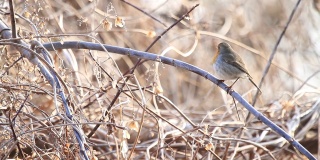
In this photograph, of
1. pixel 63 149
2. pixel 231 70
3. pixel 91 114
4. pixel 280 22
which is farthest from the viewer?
pixel 280 22

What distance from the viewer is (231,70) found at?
357 centimetres

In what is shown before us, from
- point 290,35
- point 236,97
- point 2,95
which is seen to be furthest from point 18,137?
point 290,35

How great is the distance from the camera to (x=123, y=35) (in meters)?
6.35

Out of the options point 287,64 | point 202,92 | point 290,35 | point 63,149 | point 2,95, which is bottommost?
point 63,149

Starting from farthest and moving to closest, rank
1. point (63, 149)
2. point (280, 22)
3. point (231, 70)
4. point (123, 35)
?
point (280, 22), point (123, 35), point (231, 70), point (63, 149)

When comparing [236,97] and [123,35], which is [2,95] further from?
[123,35]

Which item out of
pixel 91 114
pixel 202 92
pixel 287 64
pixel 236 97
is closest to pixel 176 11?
pixel 202 92

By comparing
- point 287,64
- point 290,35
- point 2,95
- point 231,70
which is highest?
point 290,35

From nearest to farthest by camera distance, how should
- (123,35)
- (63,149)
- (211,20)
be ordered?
(63,149) < (123,35) < (211,20)

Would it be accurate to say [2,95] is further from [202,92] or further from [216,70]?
A: [202,92]

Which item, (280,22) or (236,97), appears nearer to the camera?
(236,97)

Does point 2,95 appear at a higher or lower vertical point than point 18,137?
higher

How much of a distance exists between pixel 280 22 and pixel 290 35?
0.38m

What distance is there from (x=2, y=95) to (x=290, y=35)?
16.2ft
